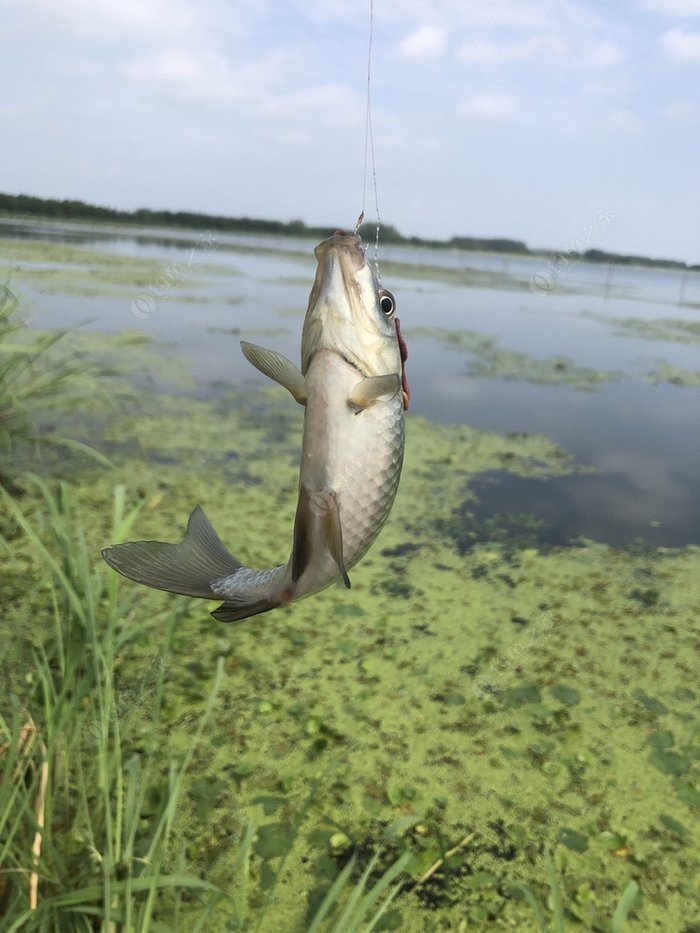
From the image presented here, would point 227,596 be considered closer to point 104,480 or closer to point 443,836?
point 443,836

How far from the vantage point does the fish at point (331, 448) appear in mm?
566

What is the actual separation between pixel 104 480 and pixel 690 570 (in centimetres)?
340

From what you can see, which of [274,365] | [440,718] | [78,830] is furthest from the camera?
[440,718]

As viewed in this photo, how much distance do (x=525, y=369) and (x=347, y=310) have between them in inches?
329

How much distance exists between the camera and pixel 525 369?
859 centimetres

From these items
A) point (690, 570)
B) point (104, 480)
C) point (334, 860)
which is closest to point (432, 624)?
point (334, 860)

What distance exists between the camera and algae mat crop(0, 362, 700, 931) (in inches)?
76.7

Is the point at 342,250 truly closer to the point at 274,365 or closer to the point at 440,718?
the point at 274,365

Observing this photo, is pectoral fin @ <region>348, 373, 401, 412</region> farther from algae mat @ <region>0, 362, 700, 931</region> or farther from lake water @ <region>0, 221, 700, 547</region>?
algae mat @ <region>0, 362, 700, 931</region>

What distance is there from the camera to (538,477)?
5031mm

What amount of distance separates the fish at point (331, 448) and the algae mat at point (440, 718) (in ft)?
3.32

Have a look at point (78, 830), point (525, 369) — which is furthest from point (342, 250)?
point (525, 369)

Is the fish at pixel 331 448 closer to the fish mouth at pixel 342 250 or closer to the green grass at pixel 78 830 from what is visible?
the fish mouth at pixel 342 250

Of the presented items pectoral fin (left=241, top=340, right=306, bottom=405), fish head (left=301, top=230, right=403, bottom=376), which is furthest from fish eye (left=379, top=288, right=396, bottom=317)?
pectoral fin (left=241, top=340, right=306, bottom=405)
